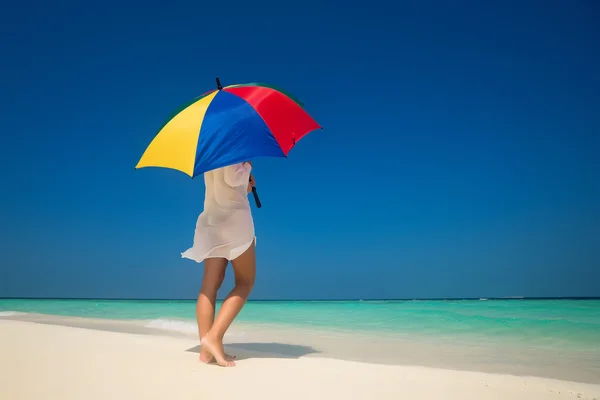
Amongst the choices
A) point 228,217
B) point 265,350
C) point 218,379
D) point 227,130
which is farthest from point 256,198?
point 265,350

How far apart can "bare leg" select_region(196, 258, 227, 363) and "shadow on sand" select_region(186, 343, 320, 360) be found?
46 centimetres

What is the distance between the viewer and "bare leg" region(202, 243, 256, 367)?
3598 millimetres

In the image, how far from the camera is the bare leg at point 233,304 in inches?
142

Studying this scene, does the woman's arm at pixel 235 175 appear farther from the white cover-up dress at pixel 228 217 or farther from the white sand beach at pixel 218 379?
the white sand beach at pixel 218 379

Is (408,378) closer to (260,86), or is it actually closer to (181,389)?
(181,389)

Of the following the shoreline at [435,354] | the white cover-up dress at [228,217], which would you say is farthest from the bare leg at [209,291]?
the shoreline at [435,354]

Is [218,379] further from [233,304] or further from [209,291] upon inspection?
[209,291]

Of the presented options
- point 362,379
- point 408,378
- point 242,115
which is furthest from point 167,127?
point 408,378

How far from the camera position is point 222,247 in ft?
12.3

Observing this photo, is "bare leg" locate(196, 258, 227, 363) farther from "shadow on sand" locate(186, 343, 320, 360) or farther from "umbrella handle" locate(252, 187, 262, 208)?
"umbrella handle" locate(252, 187, 262, 208)

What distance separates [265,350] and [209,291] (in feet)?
4.66

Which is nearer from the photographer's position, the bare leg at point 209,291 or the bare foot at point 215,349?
the bare foot at point 215,349

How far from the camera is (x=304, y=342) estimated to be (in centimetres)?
628

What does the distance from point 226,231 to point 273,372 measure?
1152 millimetres
